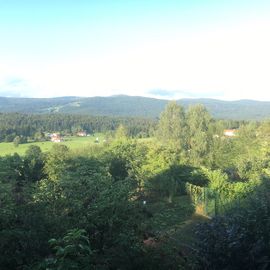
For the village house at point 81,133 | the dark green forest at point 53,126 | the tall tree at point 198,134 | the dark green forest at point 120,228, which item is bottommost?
the village house at point 81,133

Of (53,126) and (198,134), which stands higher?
(198,134)

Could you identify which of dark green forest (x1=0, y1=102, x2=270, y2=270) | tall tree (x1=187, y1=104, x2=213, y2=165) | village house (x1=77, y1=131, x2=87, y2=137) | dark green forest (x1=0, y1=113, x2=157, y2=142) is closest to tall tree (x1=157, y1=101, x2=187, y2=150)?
tall tree (x1=187, y1=104, x2=213, y2=165)

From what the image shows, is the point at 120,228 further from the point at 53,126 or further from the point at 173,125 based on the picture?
the point at 53,126

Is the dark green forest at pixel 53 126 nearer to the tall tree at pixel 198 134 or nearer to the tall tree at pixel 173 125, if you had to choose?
the tall tree at pixel 173 125

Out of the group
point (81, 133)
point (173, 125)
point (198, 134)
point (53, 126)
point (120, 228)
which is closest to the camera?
point (120, 228)

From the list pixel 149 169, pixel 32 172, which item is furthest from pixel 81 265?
pixel 32 172

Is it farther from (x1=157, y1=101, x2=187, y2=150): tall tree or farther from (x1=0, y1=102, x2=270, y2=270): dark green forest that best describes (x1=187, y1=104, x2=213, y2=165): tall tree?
(x1=0, y1=102, x2=270, y2=270): dark green forest

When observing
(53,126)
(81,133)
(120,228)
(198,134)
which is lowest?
(81,133)

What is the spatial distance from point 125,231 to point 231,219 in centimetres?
222

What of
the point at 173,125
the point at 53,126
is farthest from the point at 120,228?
the point at 53,126

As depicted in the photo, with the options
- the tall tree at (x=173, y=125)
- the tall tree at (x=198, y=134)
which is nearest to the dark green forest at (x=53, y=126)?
the tall tree at (x=173, y=125)

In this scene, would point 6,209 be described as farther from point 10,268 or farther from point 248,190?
point 248,190

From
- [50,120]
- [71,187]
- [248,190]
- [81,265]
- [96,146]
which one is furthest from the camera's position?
[50,120]

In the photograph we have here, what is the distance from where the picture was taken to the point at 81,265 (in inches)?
221
